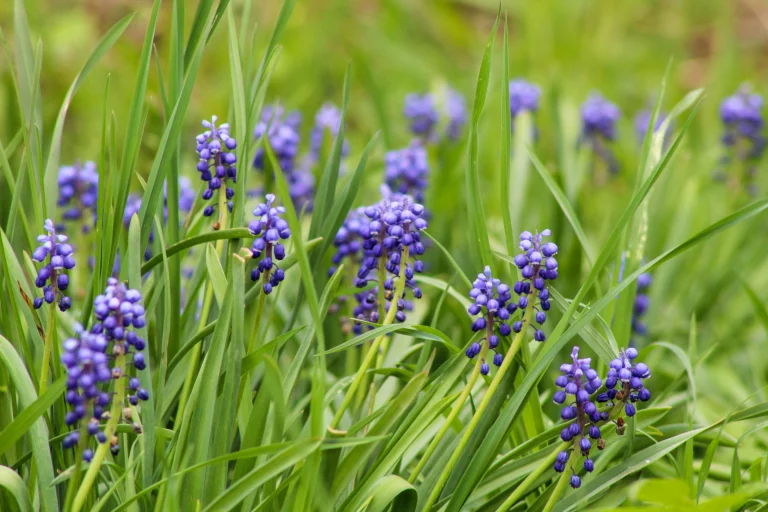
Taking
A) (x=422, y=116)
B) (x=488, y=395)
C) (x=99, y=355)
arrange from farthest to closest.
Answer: (x=422, y=116) → (x=488, y=395) → (x=99, y=355)

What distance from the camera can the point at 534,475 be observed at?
2.08 metres

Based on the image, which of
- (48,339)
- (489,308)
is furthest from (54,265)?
(489,308)

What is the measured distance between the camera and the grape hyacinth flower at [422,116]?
191 inches

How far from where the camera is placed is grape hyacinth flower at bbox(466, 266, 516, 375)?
1981 mm

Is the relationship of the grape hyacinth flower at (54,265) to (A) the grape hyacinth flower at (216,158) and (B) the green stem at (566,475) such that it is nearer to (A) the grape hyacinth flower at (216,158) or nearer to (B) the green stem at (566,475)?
(A) the grape hyacinth flower at (216,158)

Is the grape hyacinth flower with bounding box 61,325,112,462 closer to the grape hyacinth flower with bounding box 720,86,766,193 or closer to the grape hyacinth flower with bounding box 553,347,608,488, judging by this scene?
the grape hyacinth flower with bounding box 553,347,608,488

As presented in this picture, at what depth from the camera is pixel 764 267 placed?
4129 mm

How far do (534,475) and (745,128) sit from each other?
10.3 ft

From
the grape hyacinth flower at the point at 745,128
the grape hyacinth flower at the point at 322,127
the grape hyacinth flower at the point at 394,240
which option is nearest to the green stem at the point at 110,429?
the grape hyacinth flower at the point at 394,240

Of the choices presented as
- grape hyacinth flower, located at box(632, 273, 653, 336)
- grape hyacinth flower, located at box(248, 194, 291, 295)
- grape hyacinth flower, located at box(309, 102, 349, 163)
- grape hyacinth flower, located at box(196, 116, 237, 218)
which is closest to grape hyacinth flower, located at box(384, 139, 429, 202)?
grape hyacinth flower, located at box(309, 102, 349, 163)

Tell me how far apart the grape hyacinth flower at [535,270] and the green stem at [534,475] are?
0.28 meters

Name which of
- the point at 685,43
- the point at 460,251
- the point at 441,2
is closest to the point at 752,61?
the point at 685,43

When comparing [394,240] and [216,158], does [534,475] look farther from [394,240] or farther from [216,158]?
[216,158]

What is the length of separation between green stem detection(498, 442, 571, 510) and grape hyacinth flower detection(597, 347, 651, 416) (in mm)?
159
